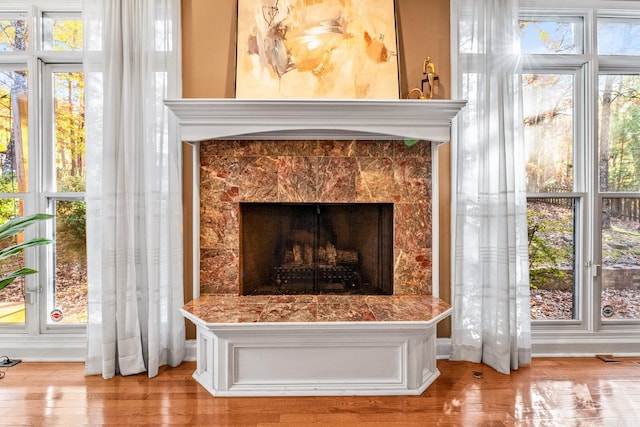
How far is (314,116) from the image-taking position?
2.08 meters

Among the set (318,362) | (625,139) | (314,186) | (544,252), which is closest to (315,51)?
(314,186)

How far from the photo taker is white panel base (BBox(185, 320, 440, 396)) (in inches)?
76.1

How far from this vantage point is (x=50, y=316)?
98.9 inches

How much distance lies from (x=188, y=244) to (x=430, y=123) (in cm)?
180

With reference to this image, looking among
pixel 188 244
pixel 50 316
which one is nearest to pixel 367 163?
pixel 188 244

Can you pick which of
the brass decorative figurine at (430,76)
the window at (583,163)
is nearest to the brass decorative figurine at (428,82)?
the brass decorative figurine at (430,76)

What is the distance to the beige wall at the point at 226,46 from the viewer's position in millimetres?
2414

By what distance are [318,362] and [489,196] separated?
1530 mm

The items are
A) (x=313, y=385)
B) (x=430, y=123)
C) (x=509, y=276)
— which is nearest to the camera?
(x=313, y=385)

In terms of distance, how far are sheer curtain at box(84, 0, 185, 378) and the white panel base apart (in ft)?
1.82

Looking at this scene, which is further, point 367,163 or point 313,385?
point 367,163

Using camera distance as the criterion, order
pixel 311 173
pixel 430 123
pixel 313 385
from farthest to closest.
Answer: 1. pixel 311 173
2. pixel 430 123
3. pixel 313 385

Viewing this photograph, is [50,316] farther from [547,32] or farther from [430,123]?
[547,32]

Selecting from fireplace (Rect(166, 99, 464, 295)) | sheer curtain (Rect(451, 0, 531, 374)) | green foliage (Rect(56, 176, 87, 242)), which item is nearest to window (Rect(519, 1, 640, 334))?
sheer curtain (Rect(451, 0, 531, 374))
